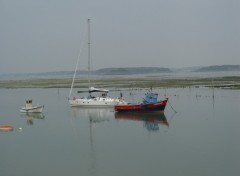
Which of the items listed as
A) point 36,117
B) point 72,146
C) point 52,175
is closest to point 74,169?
point 52,175

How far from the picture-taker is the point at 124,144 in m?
21.4

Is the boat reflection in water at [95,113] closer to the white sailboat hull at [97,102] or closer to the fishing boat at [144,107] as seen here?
the white sailboat hull at [97,102]

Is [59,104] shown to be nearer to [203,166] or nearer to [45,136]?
[45,136]

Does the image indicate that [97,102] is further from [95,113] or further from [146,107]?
[146,107]

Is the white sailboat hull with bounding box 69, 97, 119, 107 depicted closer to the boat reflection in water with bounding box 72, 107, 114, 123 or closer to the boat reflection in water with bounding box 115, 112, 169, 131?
the boat reflection in water with bounding box 72, 107, 114, 123

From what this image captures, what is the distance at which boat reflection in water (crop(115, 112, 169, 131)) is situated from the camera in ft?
92.7

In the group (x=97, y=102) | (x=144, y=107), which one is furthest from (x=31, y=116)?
(x=144, y=107)

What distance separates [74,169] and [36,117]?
18.0m

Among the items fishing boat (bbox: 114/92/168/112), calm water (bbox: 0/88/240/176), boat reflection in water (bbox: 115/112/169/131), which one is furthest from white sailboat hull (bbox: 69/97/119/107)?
boat reflection in water (bbox: 115/112/169/131)

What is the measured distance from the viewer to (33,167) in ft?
57.5

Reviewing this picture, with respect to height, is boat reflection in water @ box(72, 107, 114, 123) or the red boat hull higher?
the red boat hull

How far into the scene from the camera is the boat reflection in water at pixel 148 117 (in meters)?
28.3

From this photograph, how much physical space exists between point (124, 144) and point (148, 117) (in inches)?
452

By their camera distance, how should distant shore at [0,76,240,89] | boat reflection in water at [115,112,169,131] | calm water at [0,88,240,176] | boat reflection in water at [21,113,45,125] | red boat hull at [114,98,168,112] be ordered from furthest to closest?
distant shore at [0,76,240,89]
red boat hull at [114,98,168,112]
boat reflection in water at [21,113,45,125]
boat reflection in water at [115,112,169,131]
calm water at [0,88,240,176]
